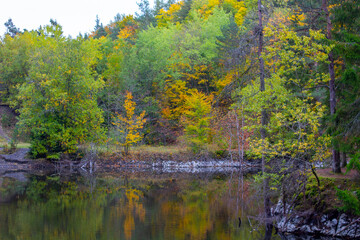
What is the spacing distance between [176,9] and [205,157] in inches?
1635

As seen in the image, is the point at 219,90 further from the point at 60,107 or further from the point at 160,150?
the point at 60,107

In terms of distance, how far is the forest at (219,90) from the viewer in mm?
11898

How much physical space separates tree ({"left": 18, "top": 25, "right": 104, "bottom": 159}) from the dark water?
248 inches

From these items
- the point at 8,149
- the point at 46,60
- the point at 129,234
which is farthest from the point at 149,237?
the point at 46,60

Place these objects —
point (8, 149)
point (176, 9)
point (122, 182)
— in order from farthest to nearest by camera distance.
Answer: point (176, 9) < point (8, 149) < point (122, 182)

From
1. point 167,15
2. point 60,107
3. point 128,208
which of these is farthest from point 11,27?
point 128,208

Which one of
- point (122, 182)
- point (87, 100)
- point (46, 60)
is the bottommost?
point (122, 182)

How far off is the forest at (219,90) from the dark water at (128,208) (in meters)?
2.51

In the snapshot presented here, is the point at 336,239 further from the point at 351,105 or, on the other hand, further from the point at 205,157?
the point at 205,157

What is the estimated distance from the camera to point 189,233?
1242 centimetres

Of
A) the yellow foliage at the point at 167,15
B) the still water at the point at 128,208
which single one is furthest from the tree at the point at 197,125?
the yellow foliage at the point at 167,15

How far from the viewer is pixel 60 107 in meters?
31.7

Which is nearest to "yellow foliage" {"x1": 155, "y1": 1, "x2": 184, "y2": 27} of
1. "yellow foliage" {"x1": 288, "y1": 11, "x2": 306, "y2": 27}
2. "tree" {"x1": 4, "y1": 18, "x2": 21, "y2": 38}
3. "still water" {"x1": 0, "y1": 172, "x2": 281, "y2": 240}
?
"tree" {"x1": 4, "y1": 18, "x2": 21, "y2": 38}

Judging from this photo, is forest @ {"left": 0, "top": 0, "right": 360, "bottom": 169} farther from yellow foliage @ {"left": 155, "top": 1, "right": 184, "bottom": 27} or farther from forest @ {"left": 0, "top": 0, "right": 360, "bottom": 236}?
yellow foliage @ {"left": 155, "top": 1, "right": 184, "bottom": 27}
